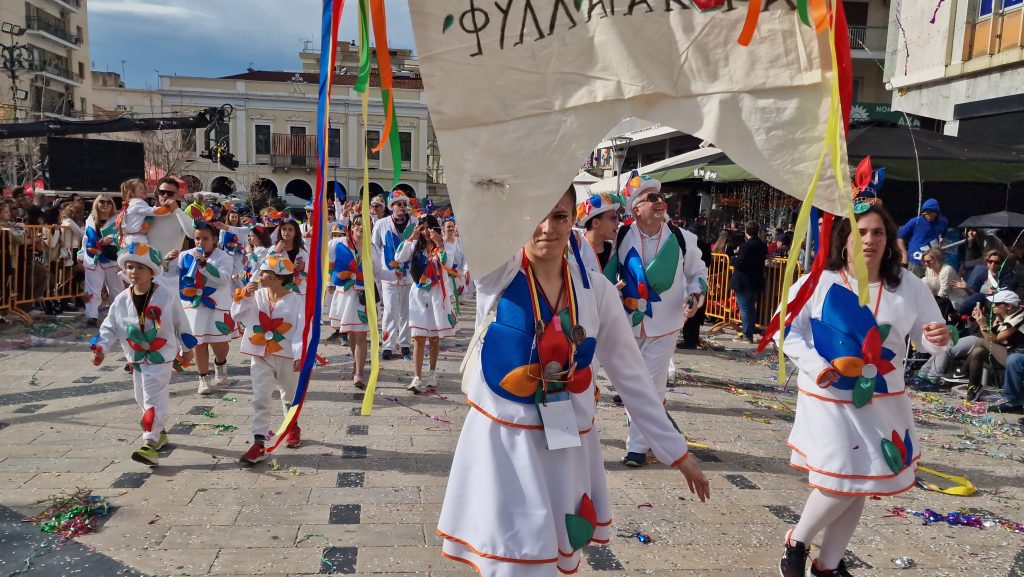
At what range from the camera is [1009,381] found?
7500mm

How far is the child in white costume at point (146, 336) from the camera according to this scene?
5305 millimetres

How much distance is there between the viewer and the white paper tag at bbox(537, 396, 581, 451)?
2.49 metres

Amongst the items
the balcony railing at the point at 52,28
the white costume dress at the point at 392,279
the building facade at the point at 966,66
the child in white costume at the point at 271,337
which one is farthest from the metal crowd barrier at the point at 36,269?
the balcony railing at the point at 52,28

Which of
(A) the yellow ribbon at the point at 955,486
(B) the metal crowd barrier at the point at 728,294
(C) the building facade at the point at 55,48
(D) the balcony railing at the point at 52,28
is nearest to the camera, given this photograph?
(A) the yellow ribbon at the point at 955,486

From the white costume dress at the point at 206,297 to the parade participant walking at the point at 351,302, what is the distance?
112cm

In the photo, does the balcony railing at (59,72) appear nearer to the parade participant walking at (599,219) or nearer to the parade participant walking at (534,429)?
the parade participant walking at (599,219)

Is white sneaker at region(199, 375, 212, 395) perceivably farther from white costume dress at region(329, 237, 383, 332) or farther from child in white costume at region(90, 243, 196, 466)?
child in white costume at region(90, 243, 196, 466)

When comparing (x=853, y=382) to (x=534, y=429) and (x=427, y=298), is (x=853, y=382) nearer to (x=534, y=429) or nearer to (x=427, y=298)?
(x=534, y=429)

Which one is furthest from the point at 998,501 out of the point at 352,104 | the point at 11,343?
the point at 352,104

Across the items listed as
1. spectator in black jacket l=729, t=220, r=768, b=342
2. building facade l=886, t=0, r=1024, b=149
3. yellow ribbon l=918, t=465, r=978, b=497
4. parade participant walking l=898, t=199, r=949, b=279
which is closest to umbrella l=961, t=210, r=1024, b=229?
parade participant walking l=898, t=199, r=949, b=279

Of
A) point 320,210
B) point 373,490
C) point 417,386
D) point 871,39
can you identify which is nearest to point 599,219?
point 373,490

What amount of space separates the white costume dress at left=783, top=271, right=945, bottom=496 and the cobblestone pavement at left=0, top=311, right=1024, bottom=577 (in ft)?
2.62

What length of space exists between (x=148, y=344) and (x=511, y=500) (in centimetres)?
383

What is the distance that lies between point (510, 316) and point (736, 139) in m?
1.01
